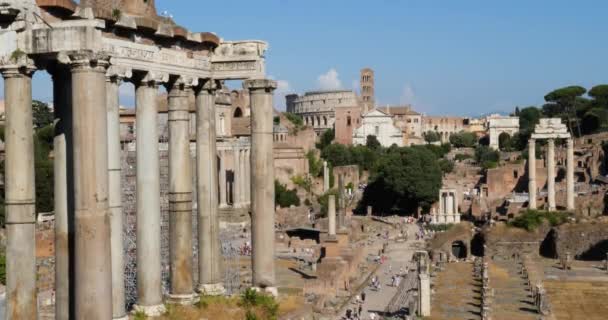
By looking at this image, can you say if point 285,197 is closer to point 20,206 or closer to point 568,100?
point 568,100

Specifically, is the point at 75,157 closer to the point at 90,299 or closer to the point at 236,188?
the point at 90,299

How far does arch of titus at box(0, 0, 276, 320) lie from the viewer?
9.12 meters

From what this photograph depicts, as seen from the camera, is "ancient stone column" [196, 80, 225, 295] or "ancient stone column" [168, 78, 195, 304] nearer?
"ancient stone column" [168, 78, 195, 304]

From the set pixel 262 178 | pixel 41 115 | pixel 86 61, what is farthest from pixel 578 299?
pixel 41 115

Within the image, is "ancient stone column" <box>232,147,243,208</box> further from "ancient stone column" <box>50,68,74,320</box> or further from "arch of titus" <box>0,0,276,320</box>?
"ancient stone column" <box>50,68,74,320</box>

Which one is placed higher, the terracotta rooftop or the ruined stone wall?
the terracotta rooftop

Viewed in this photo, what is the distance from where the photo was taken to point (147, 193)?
12.7 m

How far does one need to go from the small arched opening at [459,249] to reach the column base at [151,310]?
125 ft

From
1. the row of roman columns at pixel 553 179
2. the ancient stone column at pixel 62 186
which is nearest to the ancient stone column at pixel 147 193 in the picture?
the ancient stone column at pixel 62 186

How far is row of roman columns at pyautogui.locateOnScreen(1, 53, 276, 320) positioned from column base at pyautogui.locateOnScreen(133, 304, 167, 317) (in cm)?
A: 2

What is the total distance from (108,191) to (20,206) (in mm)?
991

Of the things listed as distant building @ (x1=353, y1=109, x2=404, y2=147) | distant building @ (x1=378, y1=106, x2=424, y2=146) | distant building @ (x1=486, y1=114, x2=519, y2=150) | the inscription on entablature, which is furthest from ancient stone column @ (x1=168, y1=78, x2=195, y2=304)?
distant building @ (x1=378, y1=106, x2=424, y2=146)

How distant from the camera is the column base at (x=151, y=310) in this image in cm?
1264

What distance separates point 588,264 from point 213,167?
93.4 feet
